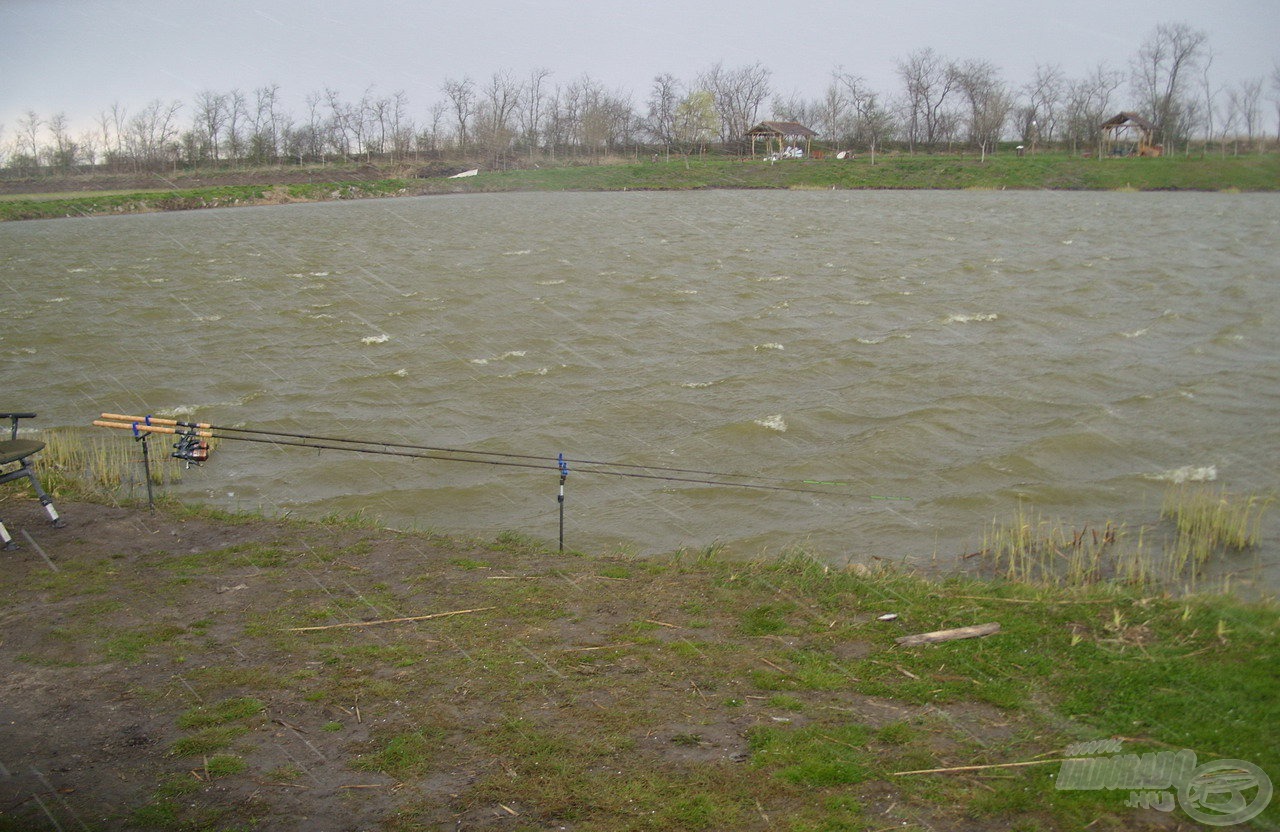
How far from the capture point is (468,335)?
19656 millimetres

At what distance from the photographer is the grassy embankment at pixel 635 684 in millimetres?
4238

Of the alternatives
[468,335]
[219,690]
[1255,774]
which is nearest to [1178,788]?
[1255,774]

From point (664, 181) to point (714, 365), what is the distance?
158 ft

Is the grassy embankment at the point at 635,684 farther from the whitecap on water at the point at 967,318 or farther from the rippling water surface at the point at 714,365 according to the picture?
the whitecap on water at the point at 967,318

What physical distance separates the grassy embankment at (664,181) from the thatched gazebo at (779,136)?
20.2ft

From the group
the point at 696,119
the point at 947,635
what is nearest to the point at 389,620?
the point at 947,635

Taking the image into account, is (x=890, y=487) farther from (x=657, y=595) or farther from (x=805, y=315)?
(x=805, y=315)

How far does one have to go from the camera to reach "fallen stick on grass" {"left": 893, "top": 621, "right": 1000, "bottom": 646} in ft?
19.2

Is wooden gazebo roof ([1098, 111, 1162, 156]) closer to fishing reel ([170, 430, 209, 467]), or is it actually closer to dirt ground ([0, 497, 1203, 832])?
dirt ground ([0, 497, 1203, 832])

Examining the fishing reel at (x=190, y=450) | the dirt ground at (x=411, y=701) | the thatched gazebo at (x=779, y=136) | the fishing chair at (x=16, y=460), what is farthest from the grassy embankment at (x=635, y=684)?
the thatched gazebo at (x=779, y=136)

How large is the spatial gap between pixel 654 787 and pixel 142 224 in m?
45.7

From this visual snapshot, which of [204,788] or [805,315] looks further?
[805,315]

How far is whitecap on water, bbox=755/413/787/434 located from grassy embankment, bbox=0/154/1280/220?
32.7 meters

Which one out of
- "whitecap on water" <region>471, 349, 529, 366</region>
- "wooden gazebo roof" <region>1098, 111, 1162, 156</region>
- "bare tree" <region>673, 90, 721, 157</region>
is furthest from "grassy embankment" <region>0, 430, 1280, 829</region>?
"bare tree" <region>673, 90, 721, 157</region>
